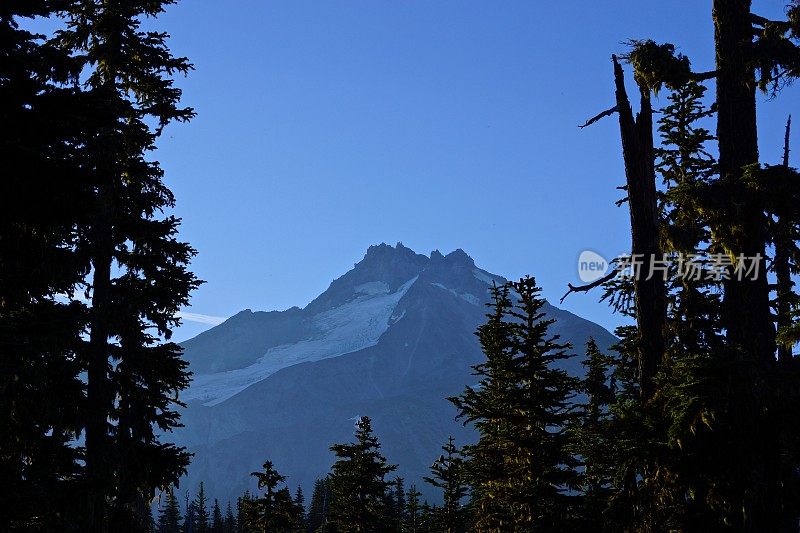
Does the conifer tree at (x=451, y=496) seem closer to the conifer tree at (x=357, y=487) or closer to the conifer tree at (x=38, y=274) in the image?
the conifer tree at (x=357, y=487)

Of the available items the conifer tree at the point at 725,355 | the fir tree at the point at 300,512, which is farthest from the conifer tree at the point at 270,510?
the conifer tree at the point at 725,355

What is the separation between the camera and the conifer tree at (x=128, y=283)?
47.6 ft

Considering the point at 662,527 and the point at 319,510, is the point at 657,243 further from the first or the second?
the point at 319,510

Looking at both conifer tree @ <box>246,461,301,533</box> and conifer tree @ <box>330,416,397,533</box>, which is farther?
conifer tree @ <box>246,461,301,533</box>

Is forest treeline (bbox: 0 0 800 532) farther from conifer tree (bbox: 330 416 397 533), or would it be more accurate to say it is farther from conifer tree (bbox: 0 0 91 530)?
conifer tree (bbox: 330 416 397 533)

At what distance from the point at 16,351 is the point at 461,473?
18.1 meters

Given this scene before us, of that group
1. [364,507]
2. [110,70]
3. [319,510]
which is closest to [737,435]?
[110,70]

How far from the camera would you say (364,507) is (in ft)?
118

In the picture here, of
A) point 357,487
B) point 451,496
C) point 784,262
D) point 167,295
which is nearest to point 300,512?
point 357,487

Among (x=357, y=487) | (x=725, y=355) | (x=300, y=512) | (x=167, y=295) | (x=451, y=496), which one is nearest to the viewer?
(x=725, y=355)

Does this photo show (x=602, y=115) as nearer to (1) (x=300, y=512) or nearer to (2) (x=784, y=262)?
(2) (x=784, y=262)

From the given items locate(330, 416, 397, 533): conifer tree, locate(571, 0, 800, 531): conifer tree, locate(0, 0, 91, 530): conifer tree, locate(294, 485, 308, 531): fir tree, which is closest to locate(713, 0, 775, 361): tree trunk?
locate(571, 0, 800, 531): conifer tree

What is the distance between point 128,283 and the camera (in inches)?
609

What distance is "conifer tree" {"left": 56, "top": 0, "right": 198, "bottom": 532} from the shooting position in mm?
14508
